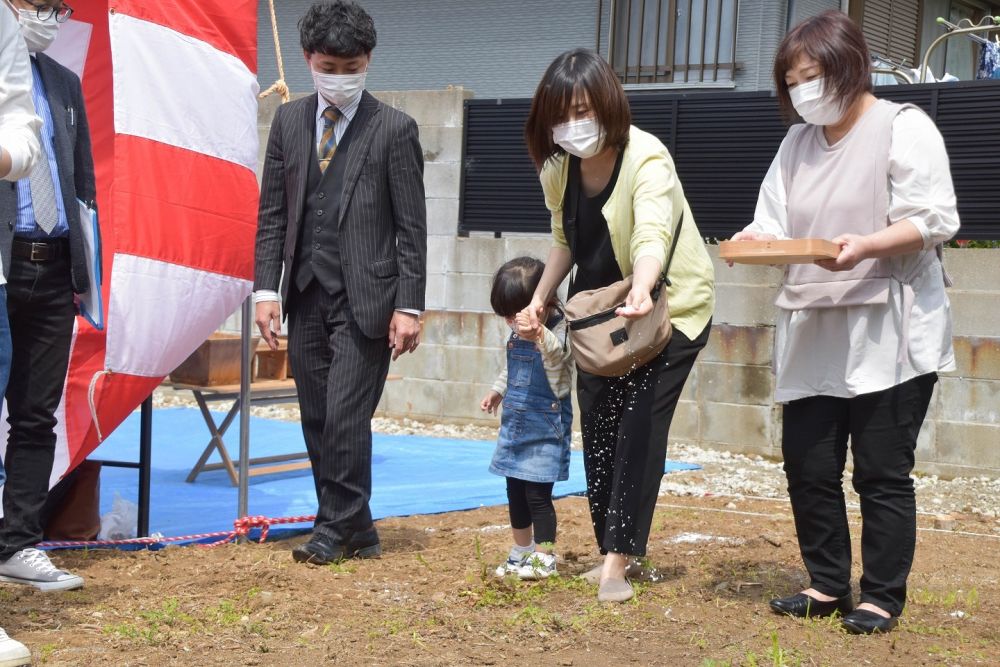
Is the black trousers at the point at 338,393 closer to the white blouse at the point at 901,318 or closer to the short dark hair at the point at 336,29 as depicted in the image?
the short dark hair at the point at 336,29

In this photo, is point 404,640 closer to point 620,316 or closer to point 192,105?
point 620,316

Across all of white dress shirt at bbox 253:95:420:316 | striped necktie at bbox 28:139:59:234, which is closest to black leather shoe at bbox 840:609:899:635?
white dress shirt at bbox 253:95:420:316

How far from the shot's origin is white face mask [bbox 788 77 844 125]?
3.38 m

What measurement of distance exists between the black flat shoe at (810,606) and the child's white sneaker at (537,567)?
81 centimetres

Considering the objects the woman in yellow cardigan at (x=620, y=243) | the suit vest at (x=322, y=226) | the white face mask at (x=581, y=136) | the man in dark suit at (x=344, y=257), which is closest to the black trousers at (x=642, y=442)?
the woman in yellow cardigan at (x=620, y=243)

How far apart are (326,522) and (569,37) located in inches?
332

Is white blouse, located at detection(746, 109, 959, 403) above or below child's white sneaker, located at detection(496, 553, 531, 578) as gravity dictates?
above

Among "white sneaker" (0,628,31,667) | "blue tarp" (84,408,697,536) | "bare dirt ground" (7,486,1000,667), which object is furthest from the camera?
"blue tarp" (84,408,697,536)

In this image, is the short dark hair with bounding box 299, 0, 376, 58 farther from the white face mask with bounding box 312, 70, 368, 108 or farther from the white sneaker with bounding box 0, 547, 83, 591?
the white sneaker with bounding box 0, 547, 83, 591

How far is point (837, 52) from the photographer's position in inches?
132

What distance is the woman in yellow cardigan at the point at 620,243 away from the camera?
3.65 metres

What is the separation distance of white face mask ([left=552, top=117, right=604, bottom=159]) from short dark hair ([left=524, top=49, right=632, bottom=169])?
2 centimetres

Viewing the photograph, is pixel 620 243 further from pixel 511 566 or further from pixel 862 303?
pixel 511 566

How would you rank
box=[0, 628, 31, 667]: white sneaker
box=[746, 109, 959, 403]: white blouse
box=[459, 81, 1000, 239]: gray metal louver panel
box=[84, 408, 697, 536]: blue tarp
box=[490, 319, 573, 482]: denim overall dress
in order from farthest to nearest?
box=[459, 81, 1000, 239]: gray metal louver panel
box=[84, 408, 697, 536]: blue tarp
box=[490, 319, 573, 482]: denim overall dress
box=[746, 109, 959, 403]: white blouse
box=[0, 628, 31, 667]: white sneaker
